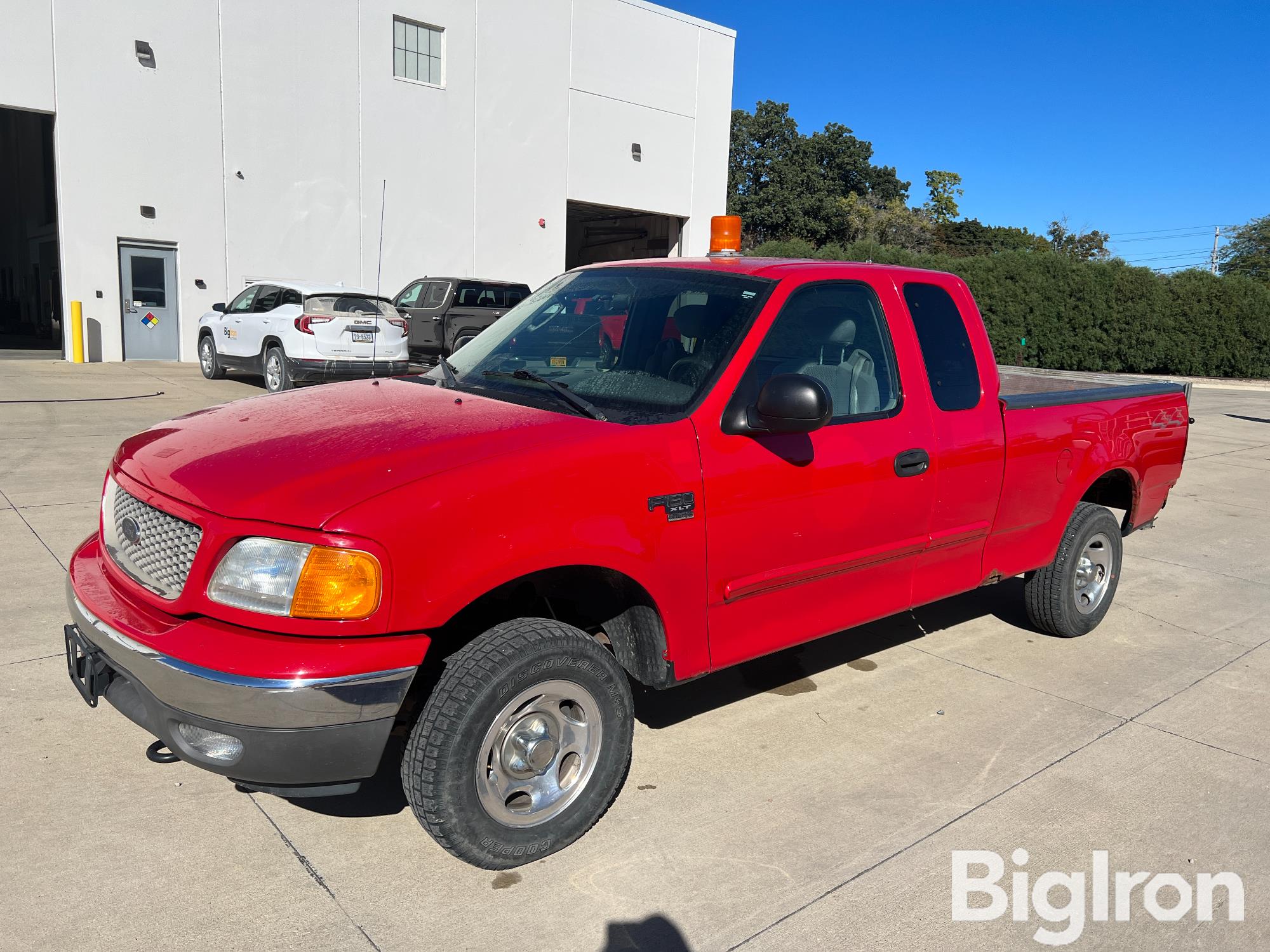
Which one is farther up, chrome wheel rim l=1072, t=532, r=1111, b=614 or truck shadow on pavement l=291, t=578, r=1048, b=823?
chrome wheel rim l=1072, t=532, r=1111, b=614

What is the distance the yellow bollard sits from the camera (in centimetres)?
1891

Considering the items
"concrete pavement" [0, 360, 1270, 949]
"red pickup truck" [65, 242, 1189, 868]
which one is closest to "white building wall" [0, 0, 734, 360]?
"concrete pavement" [0, 360, 1270, 949]

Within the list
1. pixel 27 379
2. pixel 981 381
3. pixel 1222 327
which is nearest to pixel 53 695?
pixel 981 381

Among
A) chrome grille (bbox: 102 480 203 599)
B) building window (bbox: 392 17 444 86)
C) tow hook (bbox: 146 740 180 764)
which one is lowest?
tow hook (bbox: 146 740 180 764)

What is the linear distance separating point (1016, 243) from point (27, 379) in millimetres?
76691

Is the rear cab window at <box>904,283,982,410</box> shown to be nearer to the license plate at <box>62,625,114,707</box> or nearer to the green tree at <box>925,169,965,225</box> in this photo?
the license plate at <box>62,625,114,707</box>

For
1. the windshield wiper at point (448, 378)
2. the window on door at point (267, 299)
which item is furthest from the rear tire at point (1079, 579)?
the window on door at point (267, 299)

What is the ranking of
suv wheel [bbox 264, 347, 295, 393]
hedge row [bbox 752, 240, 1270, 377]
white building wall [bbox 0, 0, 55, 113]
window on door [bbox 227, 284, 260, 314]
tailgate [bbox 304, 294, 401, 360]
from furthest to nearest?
hedge row [bbox 752, 240, 1270, 377] < white building wall [bbox 0, 0, 55, 113] < window on door [bbox 227, 284, 260, 314] < suv wheel [bbox 264, 347, 295, 393] < tailgate [bbox 304, 294, 401, 360]

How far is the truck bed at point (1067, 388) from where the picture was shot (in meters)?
4.72

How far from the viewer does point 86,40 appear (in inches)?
723

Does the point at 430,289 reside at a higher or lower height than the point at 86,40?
lower

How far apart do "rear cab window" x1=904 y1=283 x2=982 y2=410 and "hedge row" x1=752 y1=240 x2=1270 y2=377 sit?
85.7 feet

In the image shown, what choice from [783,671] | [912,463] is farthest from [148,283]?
[912,463]

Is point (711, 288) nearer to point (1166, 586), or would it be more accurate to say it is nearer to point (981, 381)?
point (981, 381)
